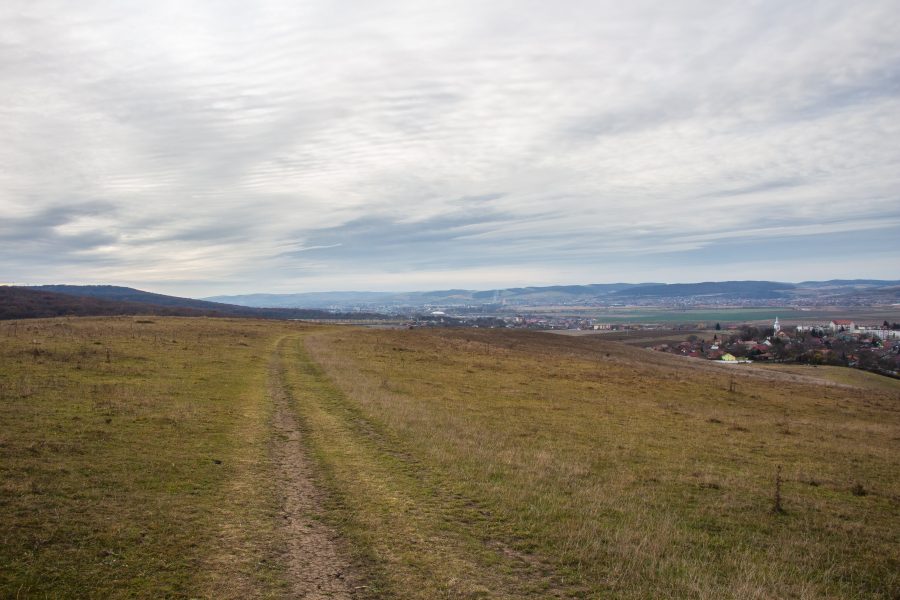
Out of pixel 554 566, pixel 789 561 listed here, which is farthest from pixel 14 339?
pixel 789 561

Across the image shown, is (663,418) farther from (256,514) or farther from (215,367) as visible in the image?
(215,367)

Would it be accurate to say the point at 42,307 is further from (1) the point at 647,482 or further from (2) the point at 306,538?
(1) the point at 647,482

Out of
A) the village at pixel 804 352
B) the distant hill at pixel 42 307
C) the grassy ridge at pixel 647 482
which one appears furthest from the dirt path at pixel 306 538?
the distant hill at pixel 42 307

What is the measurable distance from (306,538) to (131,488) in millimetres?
4984

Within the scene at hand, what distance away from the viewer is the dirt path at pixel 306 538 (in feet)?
25.8

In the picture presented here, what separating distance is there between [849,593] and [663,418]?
19.3 meters

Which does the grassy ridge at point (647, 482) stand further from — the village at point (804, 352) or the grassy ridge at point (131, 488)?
the village at point (804, 352)

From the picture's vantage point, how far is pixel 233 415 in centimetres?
2009

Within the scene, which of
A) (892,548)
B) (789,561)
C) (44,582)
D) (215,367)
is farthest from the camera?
(215,367)

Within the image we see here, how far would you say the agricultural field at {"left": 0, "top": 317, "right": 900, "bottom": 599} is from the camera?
844cm

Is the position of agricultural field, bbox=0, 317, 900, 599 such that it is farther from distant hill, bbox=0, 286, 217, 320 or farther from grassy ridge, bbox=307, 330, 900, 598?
distant hill, bbox=0, 286, 217, 320

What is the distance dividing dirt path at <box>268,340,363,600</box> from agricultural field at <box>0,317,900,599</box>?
0.05m

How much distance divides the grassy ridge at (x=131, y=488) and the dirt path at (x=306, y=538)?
0.34 meters

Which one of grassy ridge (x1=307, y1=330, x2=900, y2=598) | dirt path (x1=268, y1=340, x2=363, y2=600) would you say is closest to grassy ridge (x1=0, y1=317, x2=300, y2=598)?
dirt path (x1=268, y1=340, x2=363, y2=600)
